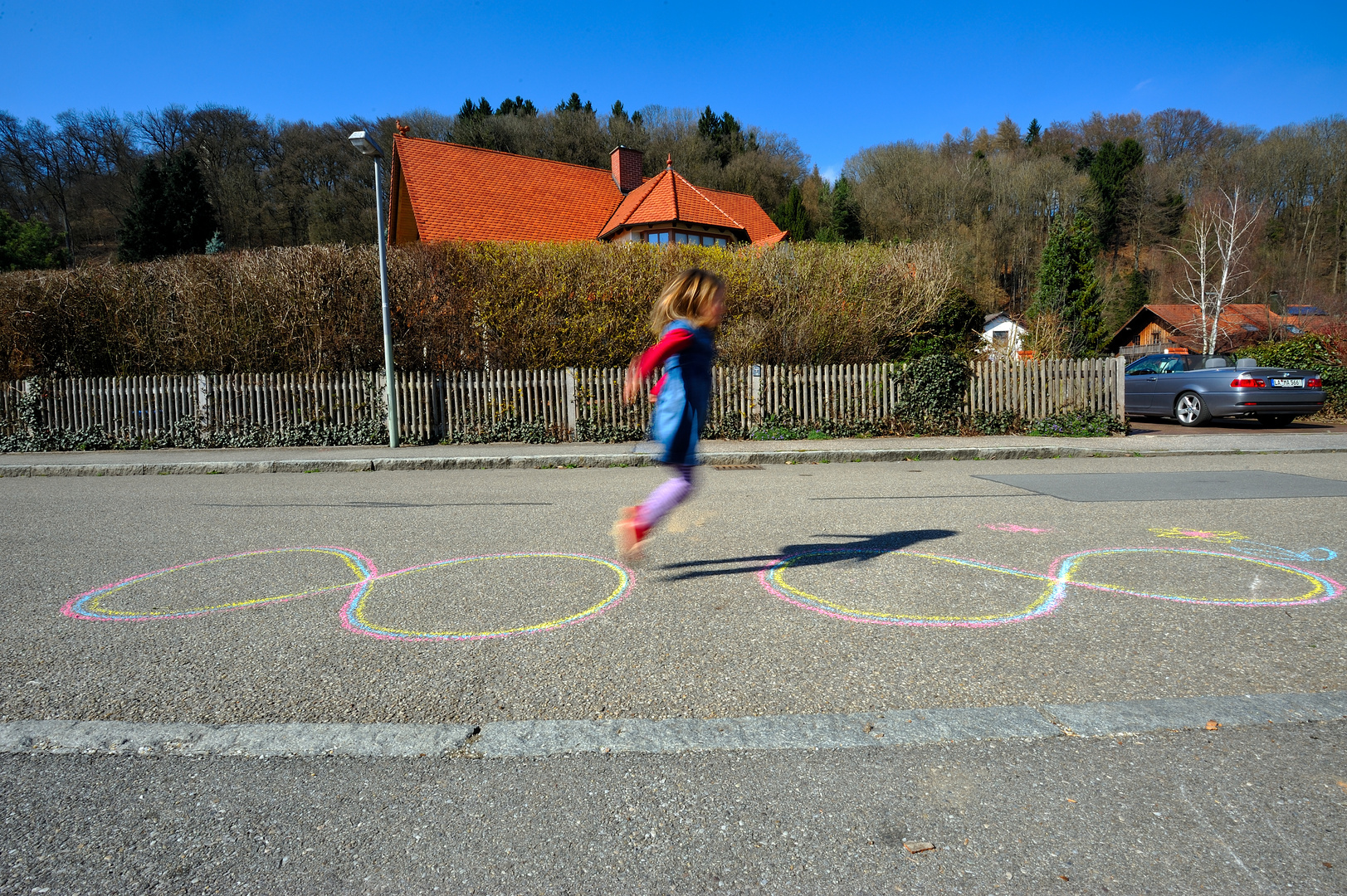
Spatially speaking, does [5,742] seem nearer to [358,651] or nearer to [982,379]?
[358,651]

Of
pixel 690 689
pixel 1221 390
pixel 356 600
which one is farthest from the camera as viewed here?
pixel 1221 390

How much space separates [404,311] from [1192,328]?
39382 mm

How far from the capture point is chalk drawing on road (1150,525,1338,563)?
4883 millimetres

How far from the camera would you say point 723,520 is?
6457mm

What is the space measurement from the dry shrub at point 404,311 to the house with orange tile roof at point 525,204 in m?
13.4

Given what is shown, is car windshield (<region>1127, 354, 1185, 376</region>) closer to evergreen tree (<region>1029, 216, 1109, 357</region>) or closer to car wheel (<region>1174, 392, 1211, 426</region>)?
car wheel (<region>1174, 392, 1211, 426</region>)

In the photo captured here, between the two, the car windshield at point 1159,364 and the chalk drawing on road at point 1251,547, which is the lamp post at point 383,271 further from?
the car windshield at point 1159,364

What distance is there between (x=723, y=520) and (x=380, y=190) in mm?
10286

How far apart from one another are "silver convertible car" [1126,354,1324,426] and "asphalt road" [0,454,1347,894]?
10.4m

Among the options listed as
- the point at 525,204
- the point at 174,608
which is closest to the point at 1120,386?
the point at 174,608

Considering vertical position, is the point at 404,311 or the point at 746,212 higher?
the point at 746,212

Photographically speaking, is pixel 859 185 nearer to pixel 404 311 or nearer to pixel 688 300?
pixel 404 311

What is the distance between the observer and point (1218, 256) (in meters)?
34.4

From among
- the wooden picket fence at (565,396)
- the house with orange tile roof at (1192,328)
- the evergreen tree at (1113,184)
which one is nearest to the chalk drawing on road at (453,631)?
the wooden picket fence at (565,396)
